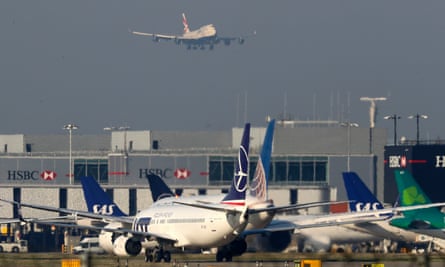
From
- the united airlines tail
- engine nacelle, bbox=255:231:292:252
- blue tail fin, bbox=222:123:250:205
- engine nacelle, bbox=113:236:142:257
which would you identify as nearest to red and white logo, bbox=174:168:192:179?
the united airlines tail

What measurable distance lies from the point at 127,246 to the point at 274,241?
10.2 m

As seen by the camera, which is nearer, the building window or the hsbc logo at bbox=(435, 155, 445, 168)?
the hsbc logo at bbox=(435, 155, 445, 168)

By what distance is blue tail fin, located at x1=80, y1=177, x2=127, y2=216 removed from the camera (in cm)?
10750

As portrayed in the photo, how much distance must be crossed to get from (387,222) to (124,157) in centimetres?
9782

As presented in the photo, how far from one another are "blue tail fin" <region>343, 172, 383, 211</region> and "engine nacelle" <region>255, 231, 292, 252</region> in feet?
68.5

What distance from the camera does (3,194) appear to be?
192 meters

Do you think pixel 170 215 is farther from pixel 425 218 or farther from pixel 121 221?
pixel 425 218

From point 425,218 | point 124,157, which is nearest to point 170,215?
point 425,218

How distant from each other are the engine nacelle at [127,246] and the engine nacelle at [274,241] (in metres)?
8.35

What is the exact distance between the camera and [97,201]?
4284 inches

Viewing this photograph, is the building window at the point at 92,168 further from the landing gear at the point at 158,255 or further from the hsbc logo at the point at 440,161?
the landing gear at the point at 158,255

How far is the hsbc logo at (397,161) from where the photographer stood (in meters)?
145

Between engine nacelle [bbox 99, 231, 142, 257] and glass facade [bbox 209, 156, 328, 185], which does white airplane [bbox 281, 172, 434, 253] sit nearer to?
engine nacelle [bbox 99, 231, 142, 257]

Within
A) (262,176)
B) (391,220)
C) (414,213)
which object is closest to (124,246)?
(262,176)
